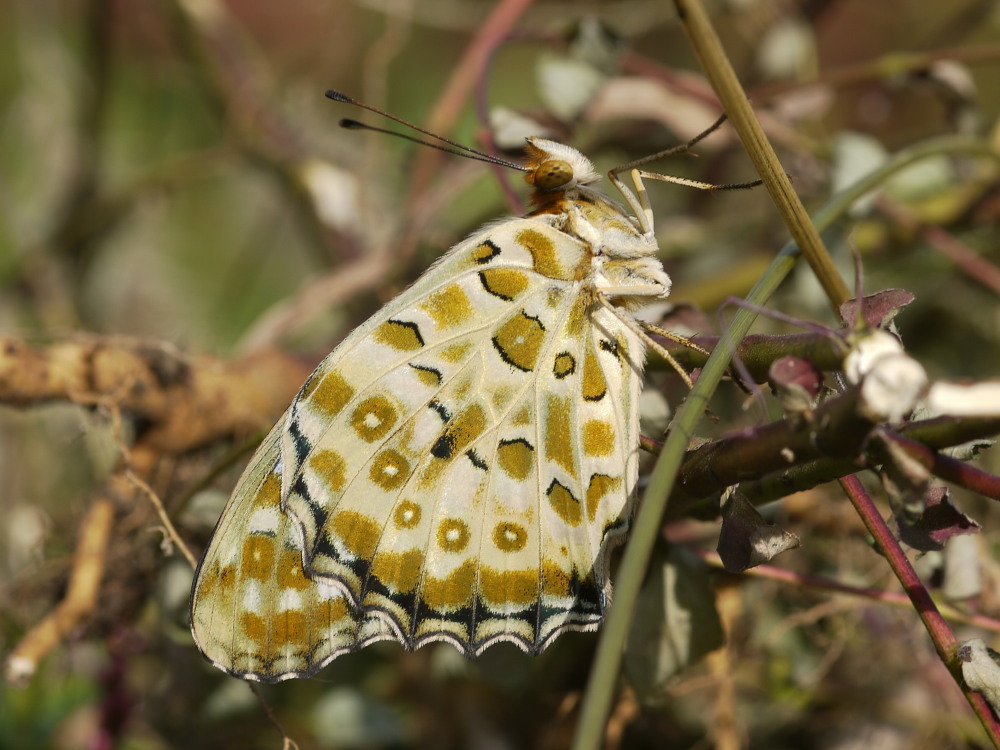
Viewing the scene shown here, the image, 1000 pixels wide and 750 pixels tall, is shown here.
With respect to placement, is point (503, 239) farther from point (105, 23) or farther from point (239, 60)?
point (105, 23)

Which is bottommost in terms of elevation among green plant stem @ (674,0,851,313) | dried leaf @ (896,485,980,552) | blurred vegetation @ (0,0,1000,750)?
blurred vegetation @ (0,0,1000,750)

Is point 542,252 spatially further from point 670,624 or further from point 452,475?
point 670,624

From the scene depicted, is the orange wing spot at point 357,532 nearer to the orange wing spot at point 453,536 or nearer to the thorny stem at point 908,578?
the orange wing spot at point 453,536

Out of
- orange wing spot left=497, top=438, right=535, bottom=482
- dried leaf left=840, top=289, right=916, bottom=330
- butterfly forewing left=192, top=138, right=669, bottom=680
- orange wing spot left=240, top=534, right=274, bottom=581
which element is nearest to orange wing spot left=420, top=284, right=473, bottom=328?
butterfly forewing left=192, top=138, right=669, bottom=680

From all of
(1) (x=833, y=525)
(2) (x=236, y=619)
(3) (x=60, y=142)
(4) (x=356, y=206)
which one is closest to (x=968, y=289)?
(1) (x=833, y=525)

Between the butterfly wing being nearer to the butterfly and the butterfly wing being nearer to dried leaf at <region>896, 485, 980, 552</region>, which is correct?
A: the butterfly

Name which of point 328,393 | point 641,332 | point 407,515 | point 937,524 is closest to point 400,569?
point 407,515
